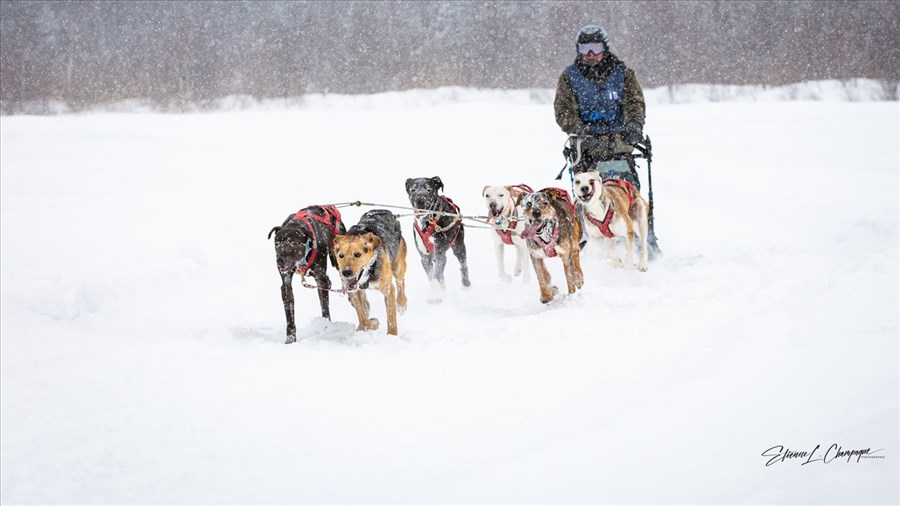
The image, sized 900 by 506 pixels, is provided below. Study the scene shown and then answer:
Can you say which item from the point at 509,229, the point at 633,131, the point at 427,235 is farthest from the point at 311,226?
the point at 633,131

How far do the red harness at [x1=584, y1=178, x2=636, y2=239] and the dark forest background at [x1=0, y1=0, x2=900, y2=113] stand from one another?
12426 mm

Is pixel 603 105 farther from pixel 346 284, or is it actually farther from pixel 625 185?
pixel 346 284

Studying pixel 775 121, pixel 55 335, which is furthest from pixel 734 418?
pixel 775 121

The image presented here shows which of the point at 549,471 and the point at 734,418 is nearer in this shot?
the point at 549,471

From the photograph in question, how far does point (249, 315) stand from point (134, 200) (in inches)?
260

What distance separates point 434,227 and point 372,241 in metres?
1.41

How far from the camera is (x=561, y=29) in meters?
19.2

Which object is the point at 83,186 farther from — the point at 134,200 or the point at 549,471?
the point at 549,471

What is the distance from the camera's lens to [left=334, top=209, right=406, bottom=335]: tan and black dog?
450cm

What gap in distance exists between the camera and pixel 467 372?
12.4 ft

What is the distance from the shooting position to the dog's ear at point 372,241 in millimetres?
4598

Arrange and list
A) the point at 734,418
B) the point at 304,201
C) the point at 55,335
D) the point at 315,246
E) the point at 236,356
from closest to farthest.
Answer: the point at 734,418 → the point at 236,356 → the point at 315,246 → the point at 55,335 → the point at 304,201

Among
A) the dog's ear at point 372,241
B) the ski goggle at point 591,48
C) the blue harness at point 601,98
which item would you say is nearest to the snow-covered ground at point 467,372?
the dog's ear at point 372,241

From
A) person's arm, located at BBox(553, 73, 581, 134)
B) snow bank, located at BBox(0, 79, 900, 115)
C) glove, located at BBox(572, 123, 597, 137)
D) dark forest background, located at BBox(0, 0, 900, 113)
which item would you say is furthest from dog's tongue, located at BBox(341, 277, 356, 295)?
Result: dark forest background, located at BBox(0, 0, 900, 113)
